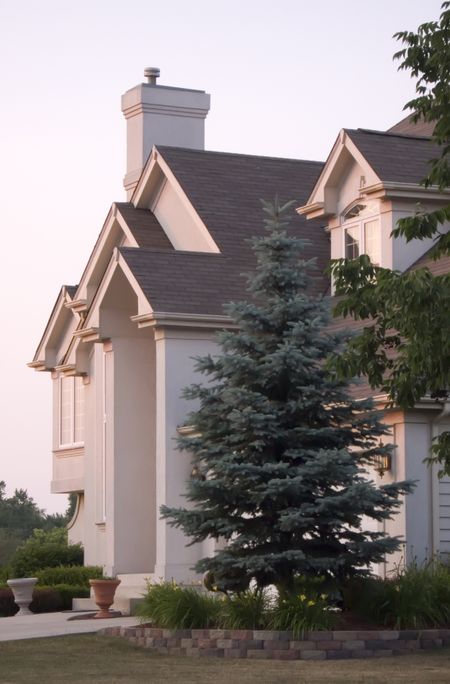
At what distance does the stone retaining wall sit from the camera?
57.1ft

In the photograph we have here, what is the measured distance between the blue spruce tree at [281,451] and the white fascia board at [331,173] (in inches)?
241

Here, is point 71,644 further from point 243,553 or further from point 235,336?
point 235,336

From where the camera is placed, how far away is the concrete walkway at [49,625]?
21.2 m

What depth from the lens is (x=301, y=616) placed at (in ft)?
59.1

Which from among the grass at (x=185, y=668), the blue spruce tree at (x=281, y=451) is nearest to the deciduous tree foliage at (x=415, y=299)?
the grass at (x=185, y=668)

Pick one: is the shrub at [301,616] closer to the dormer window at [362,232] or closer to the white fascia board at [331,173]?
the dormer window at [362,232]

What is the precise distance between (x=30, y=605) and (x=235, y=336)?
9653 millimetres

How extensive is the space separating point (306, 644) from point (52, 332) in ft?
65.2

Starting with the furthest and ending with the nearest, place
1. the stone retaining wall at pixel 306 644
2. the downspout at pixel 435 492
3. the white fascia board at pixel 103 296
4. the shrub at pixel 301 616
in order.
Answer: the white fascia board at pixel 103 296 < the downspout at pixel 435 492 < the shrub at pixel 301 616 < the stone retaining wall at pixel 306 644

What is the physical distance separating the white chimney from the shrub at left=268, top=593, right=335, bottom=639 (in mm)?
18166

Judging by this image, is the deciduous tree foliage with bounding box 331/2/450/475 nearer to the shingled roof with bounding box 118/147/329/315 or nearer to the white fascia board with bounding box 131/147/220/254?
the shingled roof with bounding box 118/147/329/315

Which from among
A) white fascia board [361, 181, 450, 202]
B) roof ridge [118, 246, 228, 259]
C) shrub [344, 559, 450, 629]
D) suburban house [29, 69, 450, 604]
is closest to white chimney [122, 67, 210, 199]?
suburban house [29, 69, 450, 604]

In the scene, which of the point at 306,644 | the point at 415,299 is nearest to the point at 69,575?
the point at 306,644

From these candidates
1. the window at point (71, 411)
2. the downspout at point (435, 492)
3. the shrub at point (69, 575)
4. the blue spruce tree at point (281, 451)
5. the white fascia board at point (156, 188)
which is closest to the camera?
the blue spruce tree at point (281, 451)
